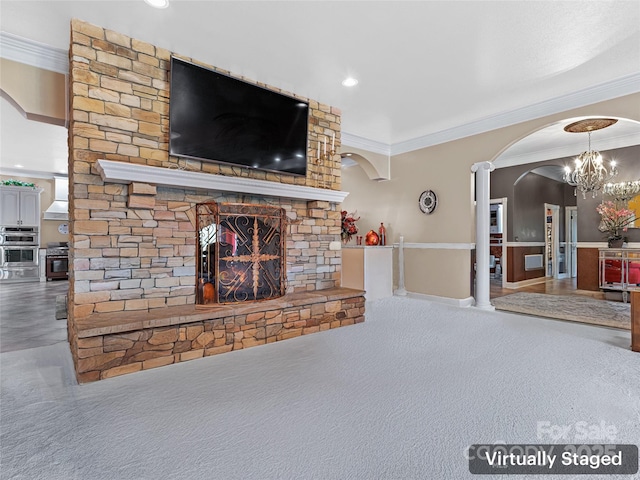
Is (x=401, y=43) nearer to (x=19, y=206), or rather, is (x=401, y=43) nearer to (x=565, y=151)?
(x=565, y=151)

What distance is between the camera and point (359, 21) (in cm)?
262

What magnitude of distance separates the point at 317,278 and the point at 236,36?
2.57 meters

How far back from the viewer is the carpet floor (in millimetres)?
1444

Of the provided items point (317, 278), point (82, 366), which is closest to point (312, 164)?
point (317, 278)

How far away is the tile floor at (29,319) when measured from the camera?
129 inches

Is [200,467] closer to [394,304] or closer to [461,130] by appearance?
[394,304]

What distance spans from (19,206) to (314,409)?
386 inches

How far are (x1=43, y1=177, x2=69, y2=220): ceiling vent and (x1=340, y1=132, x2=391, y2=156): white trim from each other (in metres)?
7.48

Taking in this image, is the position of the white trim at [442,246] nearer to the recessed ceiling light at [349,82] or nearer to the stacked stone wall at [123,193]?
the recessed ceiling light at [349,82]

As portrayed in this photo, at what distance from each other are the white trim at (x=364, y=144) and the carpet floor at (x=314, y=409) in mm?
3308

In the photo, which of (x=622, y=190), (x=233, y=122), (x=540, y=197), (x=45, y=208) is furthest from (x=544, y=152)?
(x=45, y=208)

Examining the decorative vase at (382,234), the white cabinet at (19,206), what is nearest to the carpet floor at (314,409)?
the decorative vase at (382,234)

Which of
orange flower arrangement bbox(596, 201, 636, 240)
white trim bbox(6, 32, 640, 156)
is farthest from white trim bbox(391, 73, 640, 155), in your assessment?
orange flower arrangement bbox(596, 201, 636, 240)

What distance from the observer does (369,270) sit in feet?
17.1
